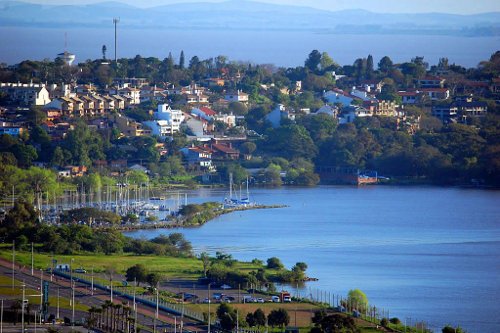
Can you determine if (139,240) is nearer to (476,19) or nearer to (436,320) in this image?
(436,320)

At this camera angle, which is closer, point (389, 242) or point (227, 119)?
point (389, 242)

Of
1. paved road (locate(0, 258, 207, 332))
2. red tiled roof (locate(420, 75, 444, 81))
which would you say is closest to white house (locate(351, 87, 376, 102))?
red tiled roof (locate(420, 75, 444, 81))

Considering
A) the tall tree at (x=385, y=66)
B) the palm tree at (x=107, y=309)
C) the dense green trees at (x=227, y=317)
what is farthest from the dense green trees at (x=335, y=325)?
the tall tree at (x=385, y=66)

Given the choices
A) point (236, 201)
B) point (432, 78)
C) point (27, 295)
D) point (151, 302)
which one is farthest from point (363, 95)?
point (27, 295)

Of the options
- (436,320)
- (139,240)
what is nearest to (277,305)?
(436,320)

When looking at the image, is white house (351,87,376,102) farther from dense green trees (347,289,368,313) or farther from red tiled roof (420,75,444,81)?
dense green trees (347,289,368,313)

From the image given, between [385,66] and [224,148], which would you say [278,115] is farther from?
[385,66]
